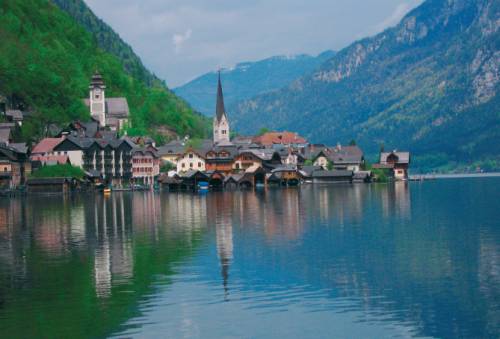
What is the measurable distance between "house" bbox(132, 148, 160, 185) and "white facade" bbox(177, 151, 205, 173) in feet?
21.7

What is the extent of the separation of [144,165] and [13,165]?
41752 mm

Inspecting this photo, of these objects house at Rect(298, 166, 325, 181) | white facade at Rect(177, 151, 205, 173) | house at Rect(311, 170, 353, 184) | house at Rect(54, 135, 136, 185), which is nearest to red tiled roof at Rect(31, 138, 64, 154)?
house at Rect(54, 135, 136, 185)

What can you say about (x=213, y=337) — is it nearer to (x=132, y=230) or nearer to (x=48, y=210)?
(x=132, y=230)

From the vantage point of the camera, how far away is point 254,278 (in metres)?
44.6

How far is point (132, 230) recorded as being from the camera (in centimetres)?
7069

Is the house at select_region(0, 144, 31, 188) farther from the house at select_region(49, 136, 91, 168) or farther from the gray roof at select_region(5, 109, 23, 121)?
the gray roof at select_region(5, 109, 23, 121)

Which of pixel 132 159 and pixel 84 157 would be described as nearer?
pixel 84 157

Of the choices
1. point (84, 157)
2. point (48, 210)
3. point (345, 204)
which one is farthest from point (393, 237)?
point (84, 157)

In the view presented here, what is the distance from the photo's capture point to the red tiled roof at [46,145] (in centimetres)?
15925

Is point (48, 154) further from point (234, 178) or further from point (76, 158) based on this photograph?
point (234, 178)

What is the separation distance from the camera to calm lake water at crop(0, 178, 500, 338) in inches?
1375

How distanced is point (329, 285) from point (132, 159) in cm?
13946

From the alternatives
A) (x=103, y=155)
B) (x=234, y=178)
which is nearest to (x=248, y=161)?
(x=234, y=178)

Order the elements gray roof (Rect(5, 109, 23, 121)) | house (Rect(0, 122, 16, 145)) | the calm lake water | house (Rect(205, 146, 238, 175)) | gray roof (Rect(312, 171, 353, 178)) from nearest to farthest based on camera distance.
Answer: the calm lake water, house (Rect(0, 122, 16, 145)), gray roof (Rect(5, 109, 23, 121)), house (Rect(205, 146, 238, 175)), gray roof (Rect(312, 171, 353, 178))
